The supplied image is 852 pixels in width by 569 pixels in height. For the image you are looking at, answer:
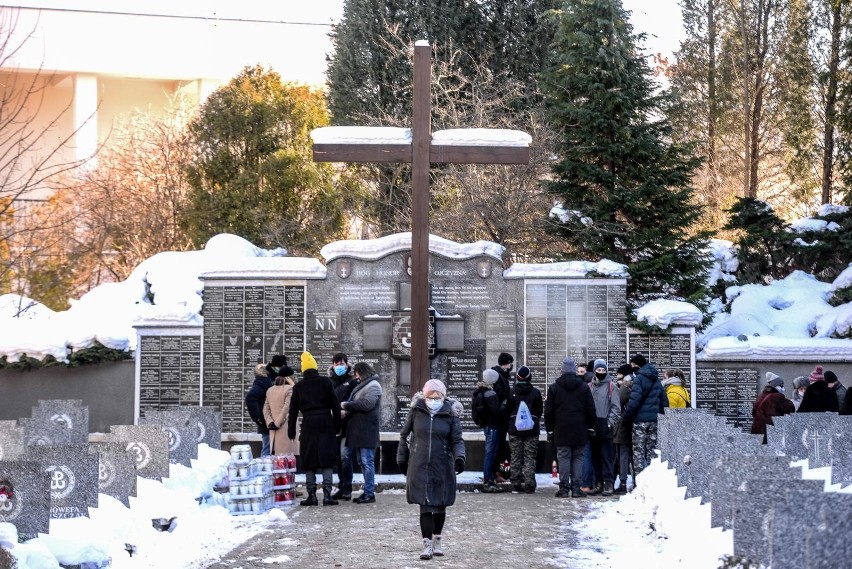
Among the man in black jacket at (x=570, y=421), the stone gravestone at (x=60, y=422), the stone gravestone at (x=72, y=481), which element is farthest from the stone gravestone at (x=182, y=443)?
the man in black jacket at (x=570, y=421)

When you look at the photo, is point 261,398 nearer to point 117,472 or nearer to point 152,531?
point 117,472

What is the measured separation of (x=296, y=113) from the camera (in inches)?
1203

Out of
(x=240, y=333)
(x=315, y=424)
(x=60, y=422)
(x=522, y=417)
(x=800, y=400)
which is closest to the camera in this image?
(x=315, y=424)

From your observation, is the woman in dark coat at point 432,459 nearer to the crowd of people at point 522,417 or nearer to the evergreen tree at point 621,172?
the crowd of people at point 522,417

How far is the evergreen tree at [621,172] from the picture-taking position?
2412cm

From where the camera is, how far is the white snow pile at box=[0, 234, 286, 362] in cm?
2219

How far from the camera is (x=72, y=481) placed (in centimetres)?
1159

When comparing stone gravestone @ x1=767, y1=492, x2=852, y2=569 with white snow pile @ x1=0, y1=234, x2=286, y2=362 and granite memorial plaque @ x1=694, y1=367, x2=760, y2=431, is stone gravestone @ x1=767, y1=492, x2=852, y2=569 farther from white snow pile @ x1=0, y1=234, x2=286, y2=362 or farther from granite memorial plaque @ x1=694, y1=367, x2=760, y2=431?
white snow pile @ x1=0, y1=234, x2=286, y2=362

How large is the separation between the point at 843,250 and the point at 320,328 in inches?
452

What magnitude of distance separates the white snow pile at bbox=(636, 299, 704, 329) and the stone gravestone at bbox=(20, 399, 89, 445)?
8.62m

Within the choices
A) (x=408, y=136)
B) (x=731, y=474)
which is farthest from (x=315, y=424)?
(x=731, y=474)

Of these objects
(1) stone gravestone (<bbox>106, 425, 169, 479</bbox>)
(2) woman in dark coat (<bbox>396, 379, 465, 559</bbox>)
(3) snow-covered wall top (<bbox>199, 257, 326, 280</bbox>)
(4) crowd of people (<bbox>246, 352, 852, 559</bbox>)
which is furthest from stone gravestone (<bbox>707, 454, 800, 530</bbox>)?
(3) snow-covered wall top (<bbox>199, 257, 326, 280</bbox>)

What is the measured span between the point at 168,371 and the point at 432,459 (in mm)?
10441

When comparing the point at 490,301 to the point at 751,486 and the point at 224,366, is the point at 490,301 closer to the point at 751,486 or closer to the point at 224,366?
the point at 224,366
